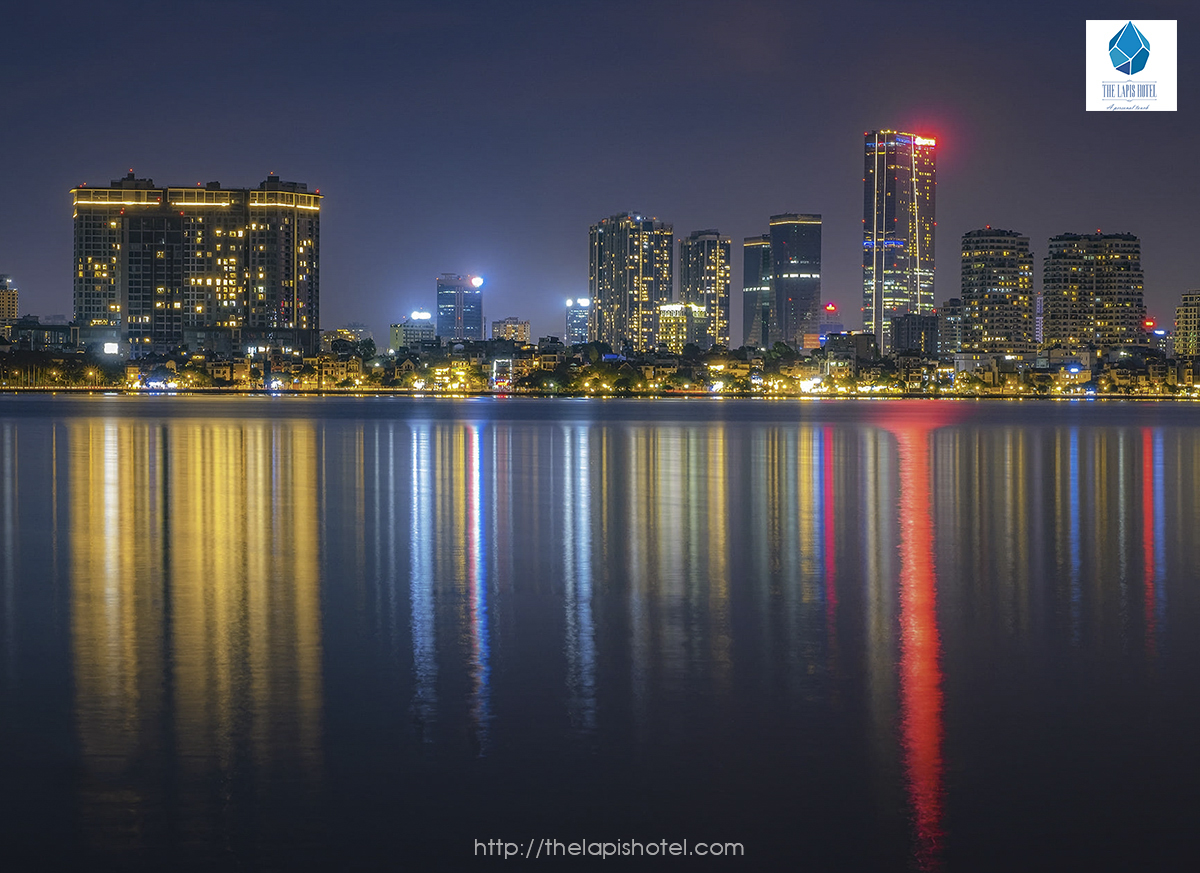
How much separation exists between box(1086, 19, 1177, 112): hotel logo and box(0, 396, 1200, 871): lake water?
22.6 meters

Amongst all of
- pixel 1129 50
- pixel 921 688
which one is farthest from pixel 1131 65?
pixel 921 688

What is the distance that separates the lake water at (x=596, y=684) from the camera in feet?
29.3

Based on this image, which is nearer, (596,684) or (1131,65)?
(596,684)

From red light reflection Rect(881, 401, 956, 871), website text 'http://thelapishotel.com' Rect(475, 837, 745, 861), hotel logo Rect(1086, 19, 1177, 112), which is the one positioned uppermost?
hotel logo Rect(1086, 19, 1177, 112)

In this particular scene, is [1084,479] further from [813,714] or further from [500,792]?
[500,792]

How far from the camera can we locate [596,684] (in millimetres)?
12922

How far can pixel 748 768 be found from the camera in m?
10.2

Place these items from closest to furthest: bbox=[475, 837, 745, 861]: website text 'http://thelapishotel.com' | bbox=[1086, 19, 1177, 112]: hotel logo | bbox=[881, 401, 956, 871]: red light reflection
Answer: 1. bbox=[475, 837, 745, 861]: website text 'http://thelapishotel.com'
2. bbox=[881, 401, 956, 871]: red light reflection
3. bbox=[1086, 19, 1177, 112]: hotel logo

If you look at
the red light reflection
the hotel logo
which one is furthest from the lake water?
the hotel logo

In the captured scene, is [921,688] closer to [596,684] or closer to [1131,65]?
[596,684]

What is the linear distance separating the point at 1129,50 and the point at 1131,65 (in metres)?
0.67

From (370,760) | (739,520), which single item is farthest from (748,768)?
(739,520)

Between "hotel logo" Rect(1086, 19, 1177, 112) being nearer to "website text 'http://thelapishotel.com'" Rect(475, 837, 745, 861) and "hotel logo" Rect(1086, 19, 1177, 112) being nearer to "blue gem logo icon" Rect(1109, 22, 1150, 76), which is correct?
"blue gem logo icon" Rect(1109, 22, 1150, 76)

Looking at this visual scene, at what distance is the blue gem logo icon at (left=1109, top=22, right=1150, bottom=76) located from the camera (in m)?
48.8
